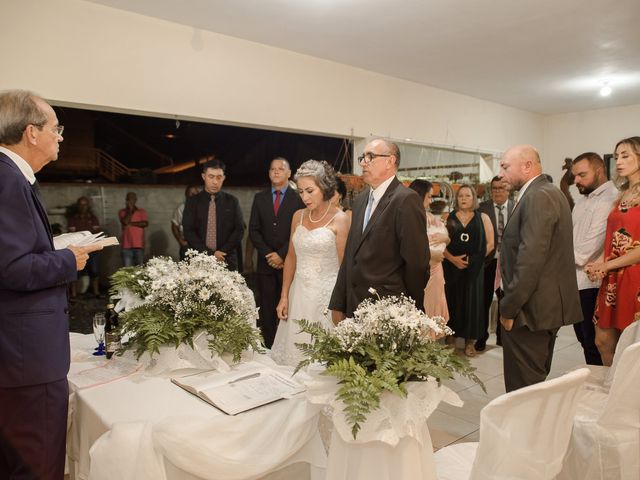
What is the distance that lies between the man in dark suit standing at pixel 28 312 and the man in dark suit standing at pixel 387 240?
4.69 feet

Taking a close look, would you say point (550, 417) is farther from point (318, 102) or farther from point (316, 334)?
point (318, 102)

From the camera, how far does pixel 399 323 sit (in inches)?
54.5

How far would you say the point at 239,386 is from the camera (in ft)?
5.96

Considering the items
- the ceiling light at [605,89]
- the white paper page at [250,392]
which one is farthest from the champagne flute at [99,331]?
the ceiling light at [605,89]

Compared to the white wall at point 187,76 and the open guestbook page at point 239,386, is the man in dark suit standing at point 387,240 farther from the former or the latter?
the white wall at point 187,76

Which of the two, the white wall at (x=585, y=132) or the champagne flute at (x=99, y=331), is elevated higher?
the white wall at (x=585, y=132)

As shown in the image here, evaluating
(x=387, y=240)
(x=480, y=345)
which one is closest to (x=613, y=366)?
(x=387, y=240)

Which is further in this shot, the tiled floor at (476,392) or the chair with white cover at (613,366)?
the tiled floor at (476,392)

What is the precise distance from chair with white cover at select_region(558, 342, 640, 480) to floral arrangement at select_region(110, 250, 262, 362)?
4.44ft

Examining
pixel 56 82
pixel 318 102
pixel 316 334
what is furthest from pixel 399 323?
pixel 318 102

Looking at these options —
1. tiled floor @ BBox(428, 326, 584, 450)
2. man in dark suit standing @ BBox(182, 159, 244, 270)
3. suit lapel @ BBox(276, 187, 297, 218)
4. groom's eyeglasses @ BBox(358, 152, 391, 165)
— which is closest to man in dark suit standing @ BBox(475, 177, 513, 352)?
tiled floor @ BBox(428, 326, 584, 450)

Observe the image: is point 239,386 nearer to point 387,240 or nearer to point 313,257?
point 387,240

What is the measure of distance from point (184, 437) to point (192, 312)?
72cm

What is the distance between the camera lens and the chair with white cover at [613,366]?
2279 millimetres
